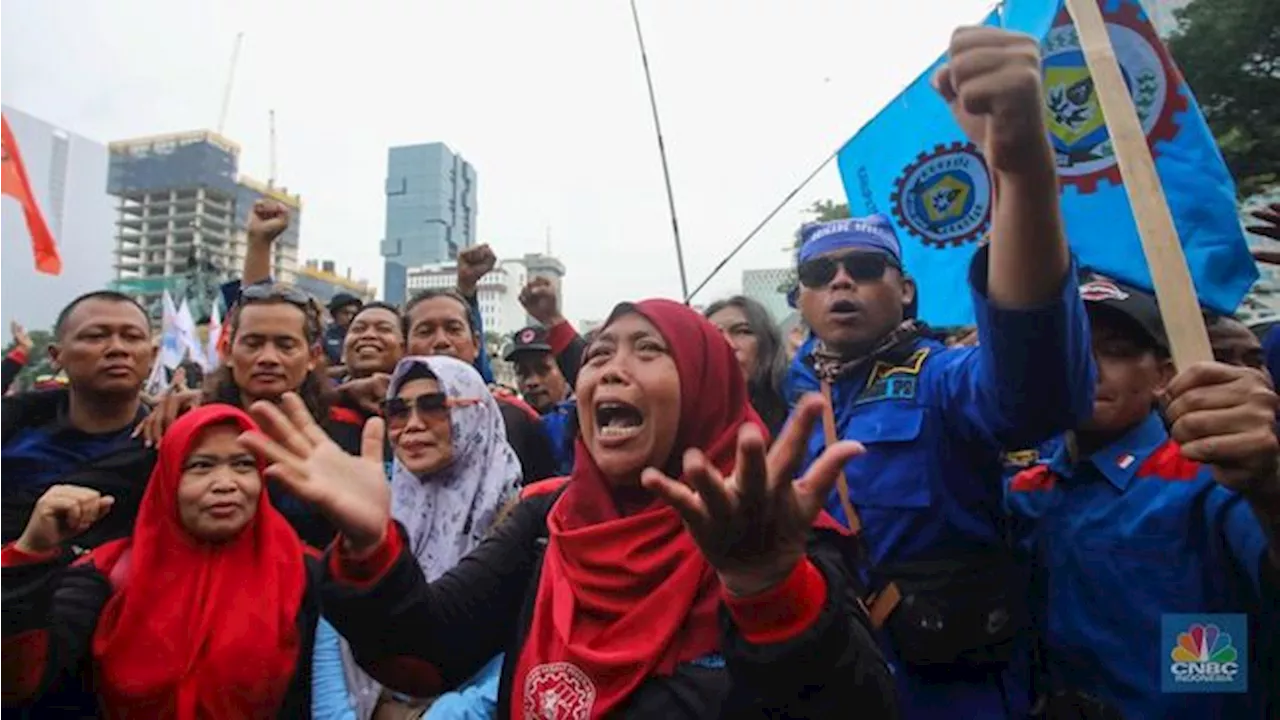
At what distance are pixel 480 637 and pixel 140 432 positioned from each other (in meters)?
1.93

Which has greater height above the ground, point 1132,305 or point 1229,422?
point 1132,305

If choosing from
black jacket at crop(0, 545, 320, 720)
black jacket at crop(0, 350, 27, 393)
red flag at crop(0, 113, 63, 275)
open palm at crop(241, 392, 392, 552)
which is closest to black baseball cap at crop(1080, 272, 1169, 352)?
open palm at crop(241, 392, 392, 552)

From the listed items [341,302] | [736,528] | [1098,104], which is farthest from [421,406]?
[341,302]

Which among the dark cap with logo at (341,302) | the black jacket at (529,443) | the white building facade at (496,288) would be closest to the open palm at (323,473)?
the black jacket at (529,443)

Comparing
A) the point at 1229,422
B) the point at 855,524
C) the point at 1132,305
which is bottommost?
the point at 855,524

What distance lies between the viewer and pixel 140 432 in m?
3.12

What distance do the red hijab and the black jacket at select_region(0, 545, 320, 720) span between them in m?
1.07

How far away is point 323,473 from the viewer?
5.51ft

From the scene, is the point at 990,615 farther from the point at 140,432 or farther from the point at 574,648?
the point at 140,432

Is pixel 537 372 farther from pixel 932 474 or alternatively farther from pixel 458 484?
pixel 932 474

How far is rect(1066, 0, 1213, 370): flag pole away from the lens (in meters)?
1.47

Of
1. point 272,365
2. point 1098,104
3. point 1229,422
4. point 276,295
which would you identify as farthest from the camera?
point 276,295

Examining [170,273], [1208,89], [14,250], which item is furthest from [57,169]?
[1208,89]

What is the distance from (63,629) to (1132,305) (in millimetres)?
2847
